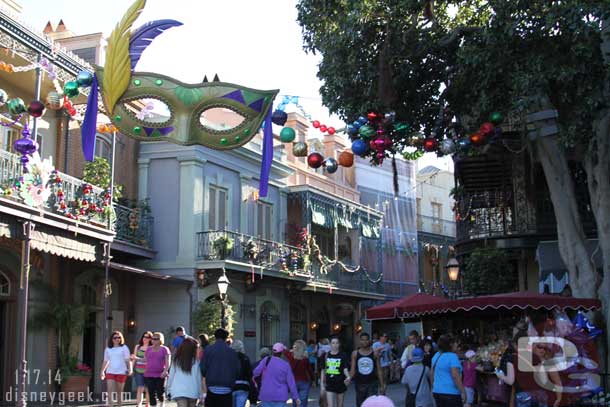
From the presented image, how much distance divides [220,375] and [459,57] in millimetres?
7326

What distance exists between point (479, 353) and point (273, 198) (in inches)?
579

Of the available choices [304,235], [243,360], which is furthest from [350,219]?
[243,360]

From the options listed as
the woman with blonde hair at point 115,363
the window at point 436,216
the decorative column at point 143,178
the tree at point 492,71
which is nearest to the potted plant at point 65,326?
the woman with blonde hair at point 115,363

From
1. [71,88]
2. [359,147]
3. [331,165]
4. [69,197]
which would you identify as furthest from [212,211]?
[71,88]

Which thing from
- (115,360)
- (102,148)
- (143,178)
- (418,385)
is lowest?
(418,385)

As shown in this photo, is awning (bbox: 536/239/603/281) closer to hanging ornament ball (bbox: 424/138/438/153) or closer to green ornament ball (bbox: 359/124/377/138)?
hanging ornament ball (bbox: 424/138/438/153)

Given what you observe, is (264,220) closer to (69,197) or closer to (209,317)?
(209,317)

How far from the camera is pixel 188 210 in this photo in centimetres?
2419

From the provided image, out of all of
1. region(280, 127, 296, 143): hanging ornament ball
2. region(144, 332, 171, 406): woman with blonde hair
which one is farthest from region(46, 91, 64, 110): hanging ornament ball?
region(144, 332, 171, 406): woman with blonde hair

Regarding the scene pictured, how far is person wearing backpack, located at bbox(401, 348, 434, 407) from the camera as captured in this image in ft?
38.5

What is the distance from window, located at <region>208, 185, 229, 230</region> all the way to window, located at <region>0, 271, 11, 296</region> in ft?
25.4

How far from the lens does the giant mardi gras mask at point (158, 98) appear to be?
11297 mm

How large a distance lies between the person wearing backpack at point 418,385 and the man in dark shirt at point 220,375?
2993 millimetres

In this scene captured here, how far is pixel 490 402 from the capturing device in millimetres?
15859
